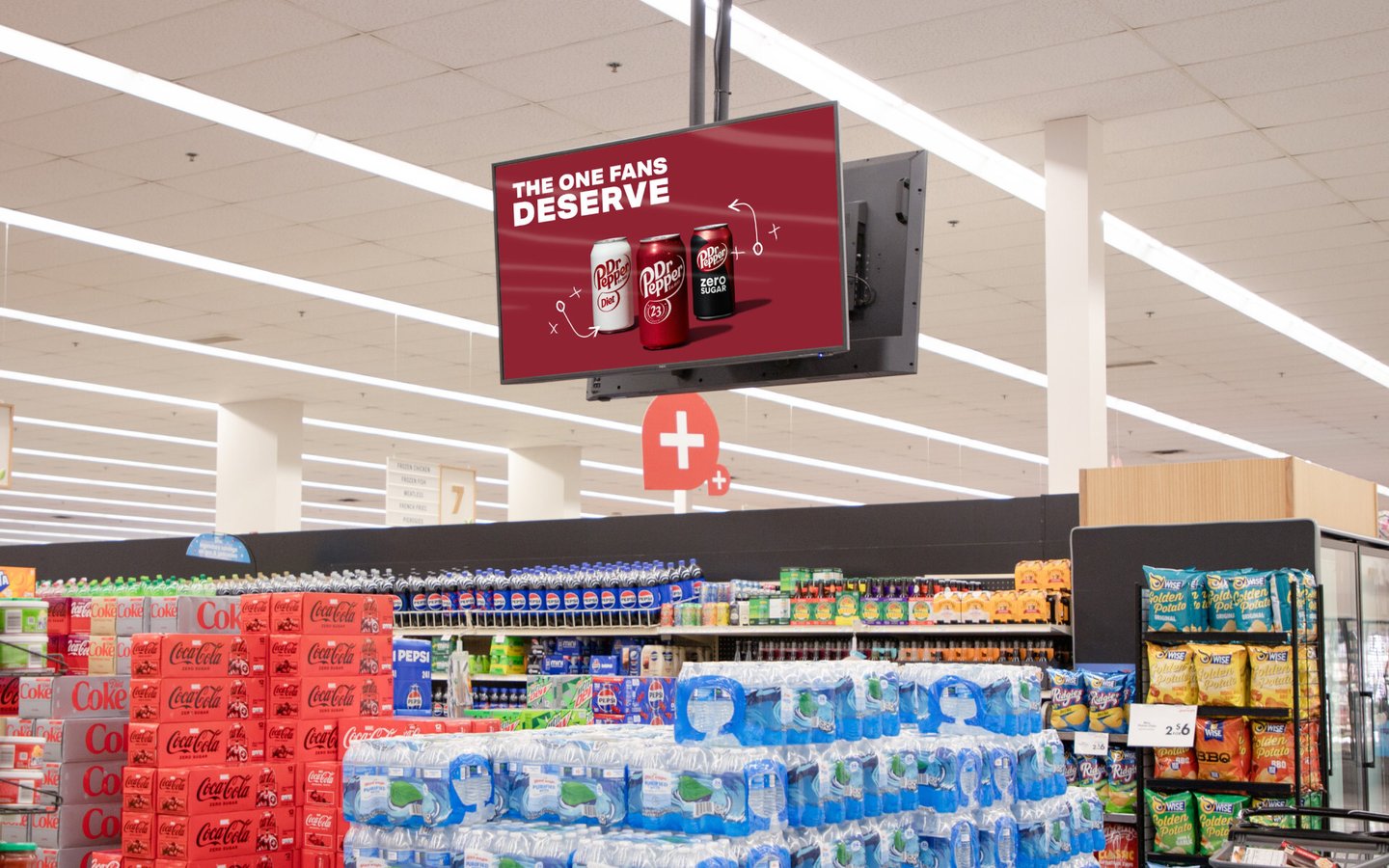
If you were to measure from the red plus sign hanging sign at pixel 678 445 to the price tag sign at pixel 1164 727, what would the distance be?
3885 millimetres

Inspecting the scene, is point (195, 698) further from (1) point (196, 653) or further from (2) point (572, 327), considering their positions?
(2) point (572, 327)

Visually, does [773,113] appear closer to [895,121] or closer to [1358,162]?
[895,121]

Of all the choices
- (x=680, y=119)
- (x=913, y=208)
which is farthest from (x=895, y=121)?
(x=913, y=208)

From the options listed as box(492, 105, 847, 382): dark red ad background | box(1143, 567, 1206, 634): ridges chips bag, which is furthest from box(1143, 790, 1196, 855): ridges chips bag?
box(492, 105, 847, 382): dark red ad background

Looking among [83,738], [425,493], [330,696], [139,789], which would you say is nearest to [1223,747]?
[330,696]

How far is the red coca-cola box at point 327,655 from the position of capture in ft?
21.9

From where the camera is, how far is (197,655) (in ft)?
21.2

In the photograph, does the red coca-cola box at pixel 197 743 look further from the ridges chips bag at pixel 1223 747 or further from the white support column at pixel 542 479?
the white support column at pixel 542 479

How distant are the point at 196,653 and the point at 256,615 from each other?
417mm

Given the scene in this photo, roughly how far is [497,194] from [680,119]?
341 cm

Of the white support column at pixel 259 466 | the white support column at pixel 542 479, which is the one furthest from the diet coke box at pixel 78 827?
the white support column at pixel 542 479

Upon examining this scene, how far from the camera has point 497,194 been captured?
4.65m

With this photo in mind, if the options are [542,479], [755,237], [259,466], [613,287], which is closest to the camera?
[755,237]

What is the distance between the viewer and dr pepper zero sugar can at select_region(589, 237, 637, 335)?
432cm
